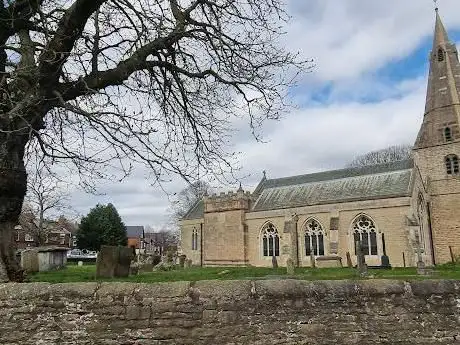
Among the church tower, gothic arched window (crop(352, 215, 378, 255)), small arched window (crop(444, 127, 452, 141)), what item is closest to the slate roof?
gothic arched window (crop(352, 215, 378, 255))

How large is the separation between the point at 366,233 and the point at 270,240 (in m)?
8.88

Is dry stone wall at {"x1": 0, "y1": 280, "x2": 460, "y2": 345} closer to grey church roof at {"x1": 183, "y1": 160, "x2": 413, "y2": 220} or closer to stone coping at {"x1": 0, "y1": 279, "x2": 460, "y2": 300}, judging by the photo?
stone coping at {"x1": 0, "y1": 279, "x2": 460, "y2": 300}

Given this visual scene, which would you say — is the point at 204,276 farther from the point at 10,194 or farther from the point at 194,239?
the point at 194,239

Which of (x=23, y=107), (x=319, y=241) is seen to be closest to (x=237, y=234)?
(x=319, y=241)

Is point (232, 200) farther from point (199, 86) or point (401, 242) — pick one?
point (199, 86)

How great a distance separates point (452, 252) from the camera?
108 feet

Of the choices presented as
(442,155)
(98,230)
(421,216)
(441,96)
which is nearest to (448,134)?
(442,155)

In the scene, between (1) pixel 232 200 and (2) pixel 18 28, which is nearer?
(2) pixel 18 28

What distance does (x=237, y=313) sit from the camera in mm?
5008

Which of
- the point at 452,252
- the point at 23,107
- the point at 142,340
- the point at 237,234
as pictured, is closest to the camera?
the point at 142,340

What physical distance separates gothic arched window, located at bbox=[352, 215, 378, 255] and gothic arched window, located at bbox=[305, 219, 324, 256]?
3002mm

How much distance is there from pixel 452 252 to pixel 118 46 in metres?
32.0

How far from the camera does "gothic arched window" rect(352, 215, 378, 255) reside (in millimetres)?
32375

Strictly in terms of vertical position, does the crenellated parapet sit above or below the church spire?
below
